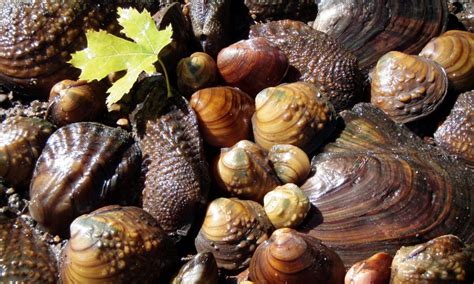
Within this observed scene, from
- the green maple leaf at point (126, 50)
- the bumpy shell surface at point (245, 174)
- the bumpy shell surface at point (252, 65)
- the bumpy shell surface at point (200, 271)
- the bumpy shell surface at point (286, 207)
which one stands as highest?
the green maple leaf at point (126, 50)

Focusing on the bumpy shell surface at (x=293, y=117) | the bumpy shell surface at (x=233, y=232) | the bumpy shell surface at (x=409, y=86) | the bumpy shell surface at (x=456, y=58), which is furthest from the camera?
the bumpy shell surface at (x=456, y=58)

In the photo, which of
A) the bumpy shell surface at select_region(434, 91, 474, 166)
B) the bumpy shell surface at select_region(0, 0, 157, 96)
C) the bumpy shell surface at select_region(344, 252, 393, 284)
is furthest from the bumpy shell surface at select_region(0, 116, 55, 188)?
the bumpy shell surface at select_region(434, 91, 474, 166)

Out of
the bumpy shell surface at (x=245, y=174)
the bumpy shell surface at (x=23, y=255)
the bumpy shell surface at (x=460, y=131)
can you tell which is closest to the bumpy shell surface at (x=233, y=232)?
the bumpy shell surface at (x=245, y=174)

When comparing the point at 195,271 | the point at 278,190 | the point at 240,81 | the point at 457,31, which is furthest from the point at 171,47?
the point at 457,31

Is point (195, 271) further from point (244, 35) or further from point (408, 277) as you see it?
point (244, 35)

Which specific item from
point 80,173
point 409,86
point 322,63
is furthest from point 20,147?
point 409,86

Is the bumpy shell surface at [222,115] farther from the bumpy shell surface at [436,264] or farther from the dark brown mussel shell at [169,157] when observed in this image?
the bumpy shell surface at [436,264]
